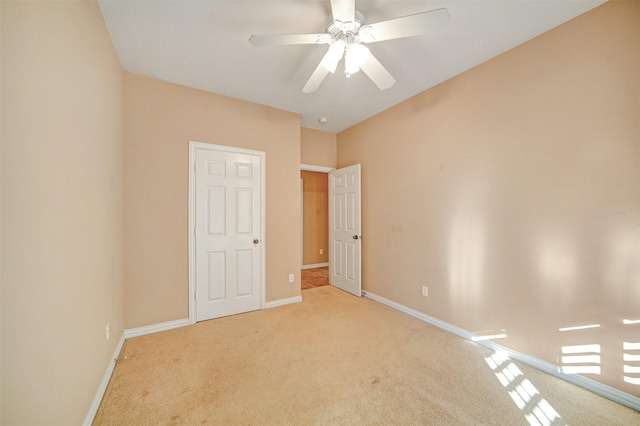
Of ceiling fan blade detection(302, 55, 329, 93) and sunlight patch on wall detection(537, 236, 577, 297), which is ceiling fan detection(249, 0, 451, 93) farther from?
sunlight patch on wall detection(537, 236, 577, 297)

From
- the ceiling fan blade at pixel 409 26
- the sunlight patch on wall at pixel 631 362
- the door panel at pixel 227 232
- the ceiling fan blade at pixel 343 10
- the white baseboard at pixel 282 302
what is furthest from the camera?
the white baseboard at pixel 282 302

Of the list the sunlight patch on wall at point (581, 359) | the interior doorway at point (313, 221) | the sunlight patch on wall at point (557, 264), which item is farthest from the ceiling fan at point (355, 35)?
the interior doorway at point (313, 221)

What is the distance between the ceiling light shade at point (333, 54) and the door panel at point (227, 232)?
5.61 ft

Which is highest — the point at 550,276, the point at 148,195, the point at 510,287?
the point at 148,195

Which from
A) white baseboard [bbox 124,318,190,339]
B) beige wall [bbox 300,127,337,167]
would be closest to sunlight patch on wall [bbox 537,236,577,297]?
beige wall [bbox 300,127,337,167]

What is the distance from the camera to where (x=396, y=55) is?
227 centimetres

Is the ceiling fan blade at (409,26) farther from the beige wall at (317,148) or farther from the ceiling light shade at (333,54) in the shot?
the beige wall at (317,148)

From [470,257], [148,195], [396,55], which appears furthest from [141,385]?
[396,55]

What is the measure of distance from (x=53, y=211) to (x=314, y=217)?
4876mm

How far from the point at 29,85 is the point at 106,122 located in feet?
3.71

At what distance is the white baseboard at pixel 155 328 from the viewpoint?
8.19 ft

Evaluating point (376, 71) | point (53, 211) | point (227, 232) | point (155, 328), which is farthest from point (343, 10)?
point (155, 328)

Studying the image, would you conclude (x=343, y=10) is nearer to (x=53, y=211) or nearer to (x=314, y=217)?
(x=53, y=211)

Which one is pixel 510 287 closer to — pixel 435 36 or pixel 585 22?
pixel 585 22
